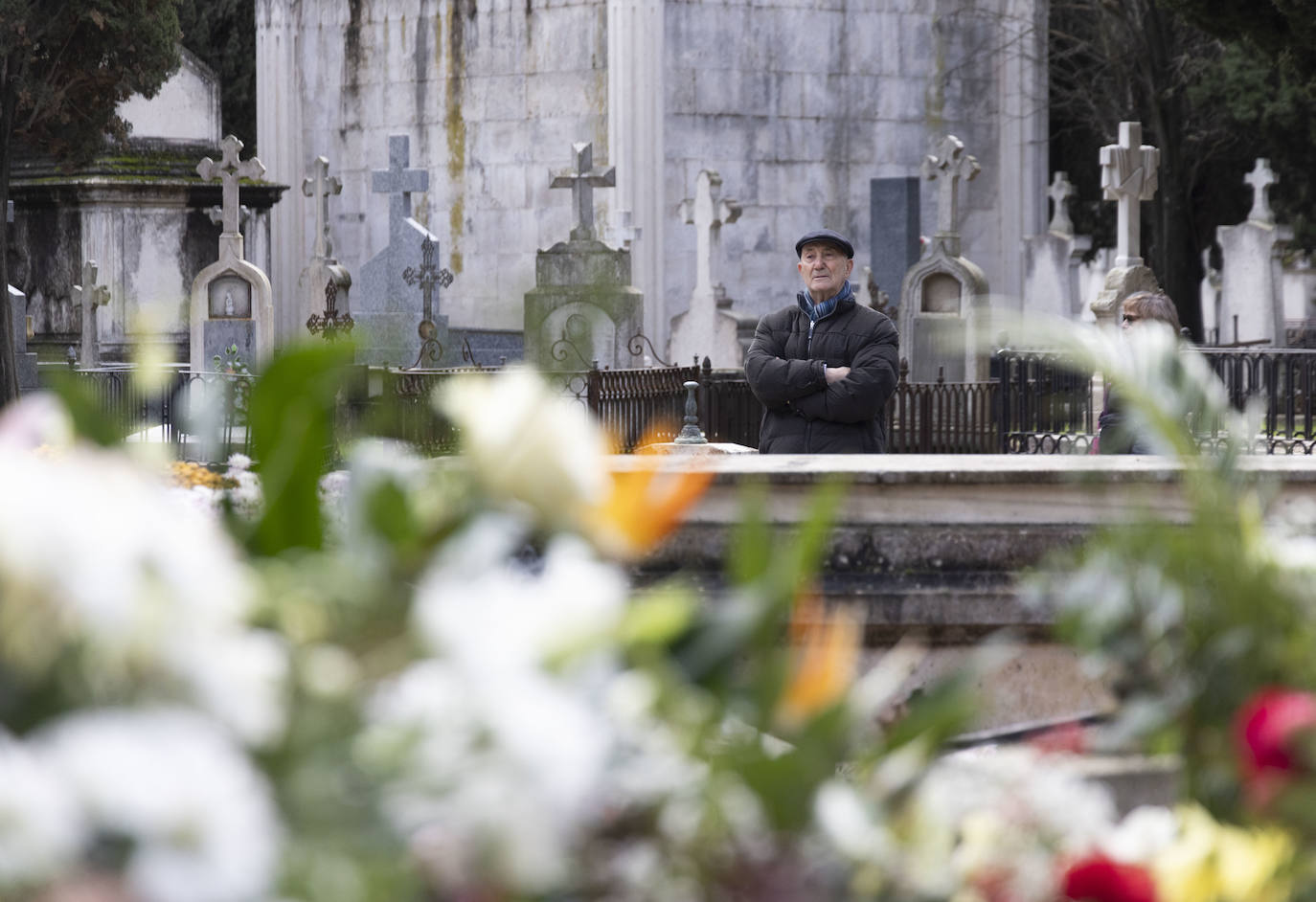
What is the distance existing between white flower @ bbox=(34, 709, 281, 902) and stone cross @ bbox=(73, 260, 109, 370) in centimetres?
1969

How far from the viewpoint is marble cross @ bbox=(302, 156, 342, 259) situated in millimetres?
22281

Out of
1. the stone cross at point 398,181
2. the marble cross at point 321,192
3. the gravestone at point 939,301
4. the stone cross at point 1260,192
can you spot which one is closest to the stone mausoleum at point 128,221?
the marble cross at point 321,192

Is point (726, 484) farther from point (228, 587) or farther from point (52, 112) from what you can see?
point (52, 112)

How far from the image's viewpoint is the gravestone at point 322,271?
21.8 metres

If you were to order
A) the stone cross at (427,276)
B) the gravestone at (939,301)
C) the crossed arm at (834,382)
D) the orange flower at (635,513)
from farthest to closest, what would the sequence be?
the stone cross at (427,276), the gravestone at (939,301), the crossed arm at (834,382), the orange flower at (635,513)

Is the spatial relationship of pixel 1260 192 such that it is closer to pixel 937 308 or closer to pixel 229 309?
pixel 937 308

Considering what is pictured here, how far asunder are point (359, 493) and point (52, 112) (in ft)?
54.8

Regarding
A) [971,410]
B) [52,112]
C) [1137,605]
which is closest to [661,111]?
[52,112]

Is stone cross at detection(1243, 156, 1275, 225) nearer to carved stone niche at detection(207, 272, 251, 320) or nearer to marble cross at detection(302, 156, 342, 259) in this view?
marble cross at detection(302, 156, 342, 259)

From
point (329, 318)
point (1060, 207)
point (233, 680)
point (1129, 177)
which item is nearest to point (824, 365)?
point (233, 680)

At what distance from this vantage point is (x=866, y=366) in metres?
6.46

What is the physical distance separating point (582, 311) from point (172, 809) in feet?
56.1

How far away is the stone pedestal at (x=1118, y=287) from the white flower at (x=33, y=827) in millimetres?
16689

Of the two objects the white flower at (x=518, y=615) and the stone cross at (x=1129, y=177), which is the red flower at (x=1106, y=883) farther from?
the stone cross at (x=1129, y=177)
